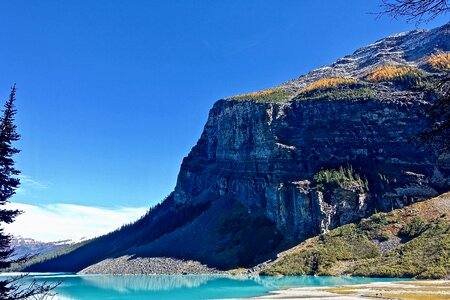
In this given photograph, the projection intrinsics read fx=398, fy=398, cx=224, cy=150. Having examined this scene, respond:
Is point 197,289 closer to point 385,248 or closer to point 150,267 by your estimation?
point 385,248

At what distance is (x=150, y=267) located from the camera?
16338 cm

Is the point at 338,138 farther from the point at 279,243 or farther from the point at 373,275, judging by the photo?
the point at 373,275

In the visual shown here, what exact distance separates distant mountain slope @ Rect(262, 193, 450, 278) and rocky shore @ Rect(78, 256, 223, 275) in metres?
32.3

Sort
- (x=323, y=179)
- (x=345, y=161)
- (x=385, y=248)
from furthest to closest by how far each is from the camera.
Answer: (x=345, y=161)
(x=323, y=179)
(x=385, y=248)

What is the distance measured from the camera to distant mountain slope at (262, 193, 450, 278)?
98375 mm

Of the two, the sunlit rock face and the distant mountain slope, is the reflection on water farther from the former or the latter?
the sunlit rock face

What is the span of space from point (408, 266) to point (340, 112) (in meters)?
104

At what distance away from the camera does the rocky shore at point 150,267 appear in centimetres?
15025

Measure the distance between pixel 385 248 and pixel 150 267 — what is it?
91.9 meters

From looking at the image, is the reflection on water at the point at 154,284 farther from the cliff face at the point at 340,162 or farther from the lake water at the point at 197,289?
the cliff face at the point at 340,162

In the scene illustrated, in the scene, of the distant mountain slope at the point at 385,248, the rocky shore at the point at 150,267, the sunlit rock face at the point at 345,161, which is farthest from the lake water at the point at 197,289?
the sunlit rock face at the point at 345,161

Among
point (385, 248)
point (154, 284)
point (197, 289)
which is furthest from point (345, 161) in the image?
point (197, 289)

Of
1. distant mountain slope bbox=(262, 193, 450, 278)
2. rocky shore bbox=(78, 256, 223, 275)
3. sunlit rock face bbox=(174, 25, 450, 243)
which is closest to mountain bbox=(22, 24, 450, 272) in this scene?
sunlit rock face bbox=(174, 25, 450, 243)

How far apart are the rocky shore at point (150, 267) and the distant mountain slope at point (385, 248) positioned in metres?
32.3
